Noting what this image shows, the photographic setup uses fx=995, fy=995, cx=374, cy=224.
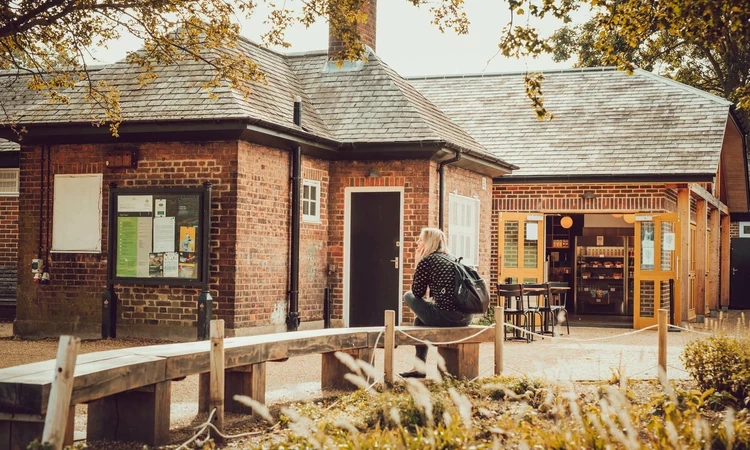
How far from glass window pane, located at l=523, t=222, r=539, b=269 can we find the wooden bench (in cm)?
981

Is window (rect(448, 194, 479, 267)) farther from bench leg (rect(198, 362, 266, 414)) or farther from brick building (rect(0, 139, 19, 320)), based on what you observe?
bench leg (rect(198, 362, 266, 414))

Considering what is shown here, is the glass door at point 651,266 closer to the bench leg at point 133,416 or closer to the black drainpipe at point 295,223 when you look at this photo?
the black drainpipe at point 295,223

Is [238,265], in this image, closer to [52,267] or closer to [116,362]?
[52,267]

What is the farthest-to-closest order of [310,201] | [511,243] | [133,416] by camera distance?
[511,243], [310,201], [133,416]

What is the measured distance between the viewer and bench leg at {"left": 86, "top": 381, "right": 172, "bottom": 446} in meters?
7.07

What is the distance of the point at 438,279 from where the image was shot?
9992mm

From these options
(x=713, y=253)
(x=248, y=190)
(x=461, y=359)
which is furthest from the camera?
(x=713, y=253)

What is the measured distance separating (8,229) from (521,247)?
1030 cm

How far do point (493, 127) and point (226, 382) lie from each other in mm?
14677

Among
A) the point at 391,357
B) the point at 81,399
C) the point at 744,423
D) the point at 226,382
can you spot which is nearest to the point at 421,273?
the point at 391,357

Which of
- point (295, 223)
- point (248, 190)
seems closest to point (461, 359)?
point (248, 190)

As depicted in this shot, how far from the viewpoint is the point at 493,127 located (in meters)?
22.2

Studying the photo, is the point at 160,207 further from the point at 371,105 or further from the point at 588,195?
the point at 588,195

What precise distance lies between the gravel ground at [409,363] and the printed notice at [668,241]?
263 centimetres
